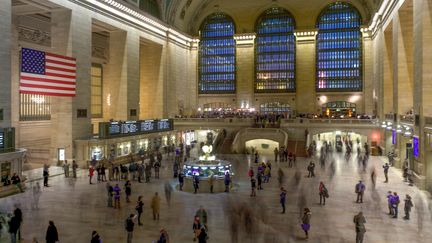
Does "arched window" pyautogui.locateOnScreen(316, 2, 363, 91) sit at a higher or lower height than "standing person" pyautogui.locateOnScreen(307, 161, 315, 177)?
higher

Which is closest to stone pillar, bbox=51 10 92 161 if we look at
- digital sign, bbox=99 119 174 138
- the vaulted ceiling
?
digital sign, bbox=99 119 174 138

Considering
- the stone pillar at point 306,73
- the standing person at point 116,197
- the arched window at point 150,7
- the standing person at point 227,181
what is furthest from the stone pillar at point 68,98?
the stone pillar at point 306,73

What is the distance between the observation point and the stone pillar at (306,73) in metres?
47.6

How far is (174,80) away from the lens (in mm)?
45969

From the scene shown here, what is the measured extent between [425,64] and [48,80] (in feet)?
75.2

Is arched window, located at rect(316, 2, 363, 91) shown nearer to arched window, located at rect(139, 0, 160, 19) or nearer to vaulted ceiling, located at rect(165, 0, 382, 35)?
vaulted ceiling, located at rect(165, 0, 382, 35)

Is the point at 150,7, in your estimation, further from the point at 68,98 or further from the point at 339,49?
the point at 339,49

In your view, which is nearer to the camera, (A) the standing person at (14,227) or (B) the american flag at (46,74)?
(A) the standing person at (14,227)

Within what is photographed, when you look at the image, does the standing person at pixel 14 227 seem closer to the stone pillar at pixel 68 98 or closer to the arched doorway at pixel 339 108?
the stone pillar at pixel 68 98

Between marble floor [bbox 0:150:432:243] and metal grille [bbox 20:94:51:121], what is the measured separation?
1134 cm

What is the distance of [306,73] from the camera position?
48.0 m

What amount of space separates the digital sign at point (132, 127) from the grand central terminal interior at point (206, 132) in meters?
0.14

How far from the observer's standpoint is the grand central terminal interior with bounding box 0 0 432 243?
13.9m

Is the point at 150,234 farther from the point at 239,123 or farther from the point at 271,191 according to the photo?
the point at 239,123
